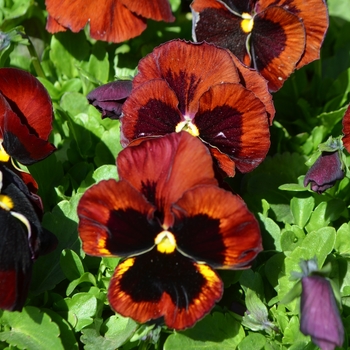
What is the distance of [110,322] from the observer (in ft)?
5.44

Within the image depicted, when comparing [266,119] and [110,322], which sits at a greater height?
[266,119]

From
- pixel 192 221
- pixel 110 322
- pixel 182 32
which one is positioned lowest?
pixel 110 322

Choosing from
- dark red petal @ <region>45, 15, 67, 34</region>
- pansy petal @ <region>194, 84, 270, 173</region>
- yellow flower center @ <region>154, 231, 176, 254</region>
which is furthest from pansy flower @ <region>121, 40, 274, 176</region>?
dark red petal @ <region>45, 15, 67, 34</region>

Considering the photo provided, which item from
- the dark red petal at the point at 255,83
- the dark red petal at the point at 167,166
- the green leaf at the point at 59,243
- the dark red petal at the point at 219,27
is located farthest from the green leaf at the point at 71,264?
the dark red petal at the point at 219,27

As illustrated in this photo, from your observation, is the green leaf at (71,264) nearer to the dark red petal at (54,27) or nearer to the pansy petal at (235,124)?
the pansy petal at (235,124)

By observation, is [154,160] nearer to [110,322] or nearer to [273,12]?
[110,322]

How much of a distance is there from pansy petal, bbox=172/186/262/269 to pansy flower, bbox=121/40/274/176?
0.76ft

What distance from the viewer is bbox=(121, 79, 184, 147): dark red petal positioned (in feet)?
4.95

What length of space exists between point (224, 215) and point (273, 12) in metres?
0.70

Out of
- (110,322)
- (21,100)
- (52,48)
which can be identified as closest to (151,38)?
(52,48)

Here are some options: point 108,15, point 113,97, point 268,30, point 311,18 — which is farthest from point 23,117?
point 311,18

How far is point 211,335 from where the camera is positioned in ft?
5.31

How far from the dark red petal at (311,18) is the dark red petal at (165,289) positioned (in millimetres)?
735

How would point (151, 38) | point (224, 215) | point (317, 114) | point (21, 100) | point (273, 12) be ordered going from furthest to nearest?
point (151, 38) < point (317, 114) < point (273, 12) < point (21, 100) < point (224, 215)
